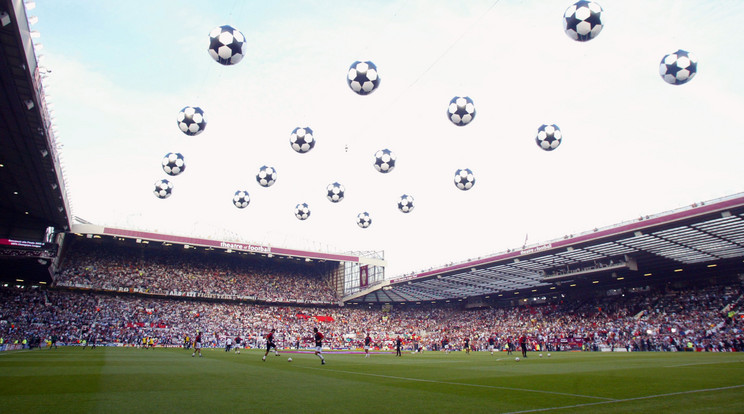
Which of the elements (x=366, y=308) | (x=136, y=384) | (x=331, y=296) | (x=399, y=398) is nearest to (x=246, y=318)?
(x=331, y=296)

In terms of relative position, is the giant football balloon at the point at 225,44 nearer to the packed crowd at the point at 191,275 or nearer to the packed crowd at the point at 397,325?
the packed crowd at the point at 397,325

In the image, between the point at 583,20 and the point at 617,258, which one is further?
the point at 617,258

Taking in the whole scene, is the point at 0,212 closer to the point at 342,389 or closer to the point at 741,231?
the point at 342,389

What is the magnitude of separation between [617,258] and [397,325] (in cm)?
2868

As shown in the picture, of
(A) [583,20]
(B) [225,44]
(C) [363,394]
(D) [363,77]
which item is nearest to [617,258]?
(A) [583,20]

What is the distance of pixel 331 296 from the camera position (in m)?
56.4

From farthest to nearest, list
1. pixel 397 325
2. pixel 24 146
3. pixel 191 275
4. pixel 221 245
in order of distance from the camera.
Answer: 1. pixel 397 325
2. pixel 191 275
3. pixel 221 245
4. pixel 24 146

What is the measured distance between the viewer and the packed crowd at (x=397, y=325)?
3163 centimetres

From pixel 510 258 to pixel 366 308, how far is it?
92.5ft

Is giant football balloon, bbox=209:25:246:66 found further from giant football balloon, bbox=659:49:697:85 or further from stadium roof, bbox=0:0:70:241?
giant football balloon, bbox=659:49:697:85

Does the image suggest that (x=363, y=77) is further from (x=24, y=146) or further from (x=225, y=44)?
(x=24, y=146)

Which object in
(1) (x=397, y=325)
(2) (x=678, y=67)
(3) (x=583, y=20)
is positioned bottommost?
(1) (x=397, y=325)

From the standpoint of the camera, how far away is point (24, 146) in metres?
17.9

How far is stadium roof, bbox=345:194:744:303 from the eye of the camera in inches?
1003
